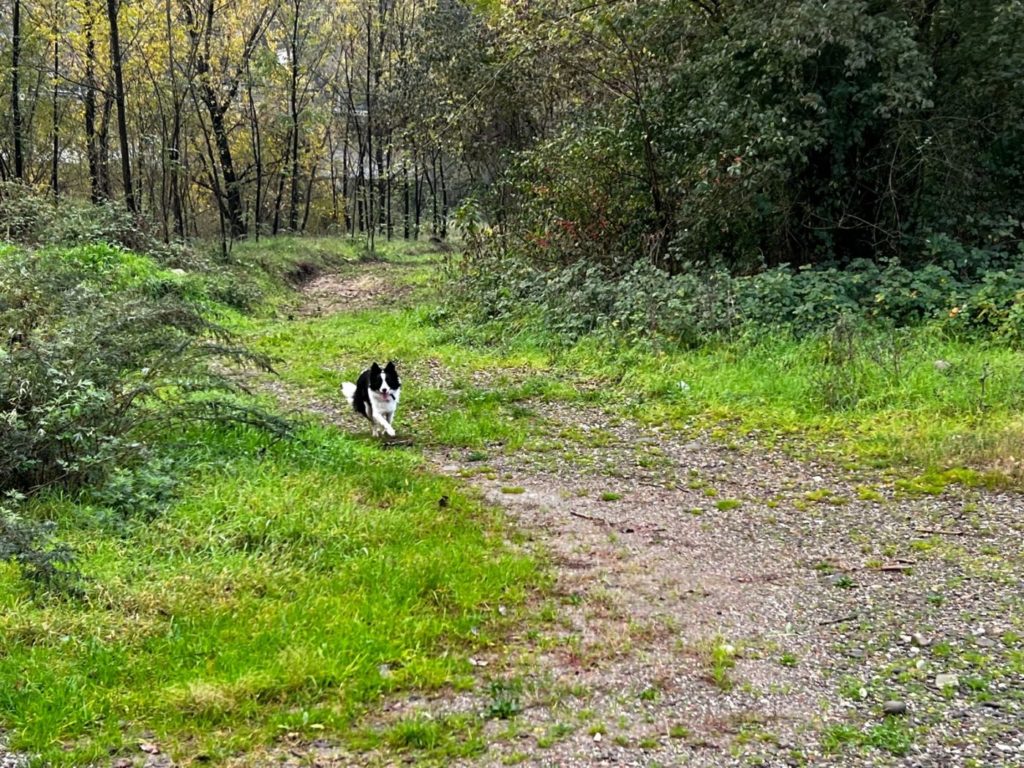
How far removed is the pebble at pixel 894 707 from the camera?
2.93 m

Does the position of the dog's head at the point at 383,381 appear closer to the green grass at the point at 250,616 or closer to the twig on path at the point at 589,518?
the green grass at the point at 250,616

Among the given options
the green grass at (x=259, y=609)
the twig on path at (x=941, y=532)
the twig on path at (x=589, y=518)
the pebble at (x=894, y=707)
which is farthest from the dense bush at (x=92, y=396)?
the twig on path at (x=941, y=532)

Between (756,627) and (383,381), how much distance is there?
380 cm

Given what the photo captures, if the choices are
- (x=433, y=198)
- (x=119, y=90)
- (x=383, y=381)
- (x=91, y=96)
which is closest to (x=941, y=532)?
(x=383, y=381)

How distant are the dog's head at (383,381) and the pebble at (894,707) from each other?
4.48 meters

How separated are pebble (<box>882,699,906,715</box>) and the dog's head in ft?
14.7

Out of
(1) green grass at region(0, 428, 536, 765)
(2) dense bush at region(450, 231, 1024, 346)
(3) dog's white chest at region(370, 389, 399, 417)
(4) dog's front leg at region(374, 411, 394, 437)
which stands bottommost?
(1) green grass at region(0, 428, 536, 765)

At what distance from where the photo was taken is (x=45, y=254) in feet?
35.2

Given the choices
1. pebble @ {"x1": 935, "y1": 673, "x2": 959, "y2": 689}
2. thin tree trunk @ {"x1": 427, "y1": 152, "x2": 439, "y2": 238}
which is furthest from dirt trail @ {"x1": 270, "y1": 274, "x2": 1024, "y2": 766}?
thin tree trunk @ {"x1": 427, "y1": 152, "x2": 439, "y2": 238}

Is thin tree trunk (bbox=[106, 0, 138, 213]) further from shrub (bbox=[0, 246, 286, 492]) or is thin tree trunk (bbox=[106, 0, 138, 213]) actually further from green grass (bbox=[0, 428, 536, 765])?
green grass (bbox=[0, 428, 536, 765])

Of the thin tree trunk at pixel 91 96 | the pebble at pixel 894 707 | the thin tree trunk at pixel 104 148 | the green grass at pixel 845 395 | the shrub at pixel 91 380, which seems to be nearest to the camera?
the pebble at pixel 894 707

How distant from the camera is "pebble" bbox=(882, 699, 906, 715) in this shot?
2934 millimetres

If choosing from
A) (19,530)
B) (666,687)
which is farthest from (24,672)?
(666,687)

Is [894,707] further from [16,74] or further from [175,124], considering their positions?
[16,74]
